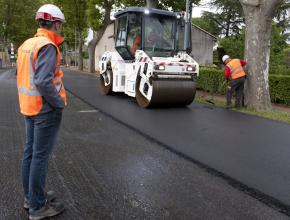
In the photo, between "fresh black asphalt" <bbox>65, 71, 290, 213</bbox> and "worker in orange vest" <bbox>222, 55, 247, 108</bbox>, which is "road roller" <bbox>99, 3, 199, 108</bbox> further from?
"worker in orange vest" <bbox>222, 55, 247, 108</bbox>

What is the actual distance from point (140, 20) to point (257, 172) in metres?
6.92

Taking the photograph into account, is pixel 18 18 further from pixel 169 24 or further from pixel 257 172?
pixel 257 172

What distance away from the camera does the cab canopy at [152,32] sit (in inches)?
408

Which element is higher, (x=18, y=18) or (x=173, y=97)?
(x=18, y=18)

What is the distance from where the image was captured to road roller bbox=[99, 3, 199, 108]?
376 inches

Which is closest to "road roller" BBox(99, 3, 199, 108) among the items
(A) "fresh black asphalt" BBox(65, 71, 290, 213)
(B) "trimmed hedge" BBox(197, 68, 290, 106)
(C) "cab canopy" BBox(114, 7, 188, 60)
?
(C) "cab canopy" BBox(114, 7, 188, 60)

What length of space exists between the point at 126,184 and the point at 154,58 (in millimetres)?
6279

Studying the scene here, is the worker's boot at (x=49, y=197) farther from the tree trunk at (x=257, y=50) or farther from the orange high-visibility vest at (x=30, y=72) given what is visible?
the tree trunk at (x=257, y=50)

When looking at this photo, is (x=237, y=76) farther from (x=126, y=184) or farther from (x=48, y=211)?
(x=48, y=211)

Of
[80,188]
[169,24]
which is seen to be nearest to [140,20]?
[169,24]

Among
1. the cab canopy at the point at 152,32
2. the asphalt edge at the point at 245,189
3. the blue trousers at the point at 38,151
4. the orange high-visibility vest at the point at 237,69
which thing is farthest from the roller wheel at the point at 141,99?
the blue trousers at the point at 38,151

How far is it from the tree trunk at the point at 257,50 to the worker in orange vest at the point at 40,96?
7754mm

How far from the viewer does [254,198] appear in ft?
12.4

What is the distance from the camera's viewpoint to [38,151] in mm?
3092
